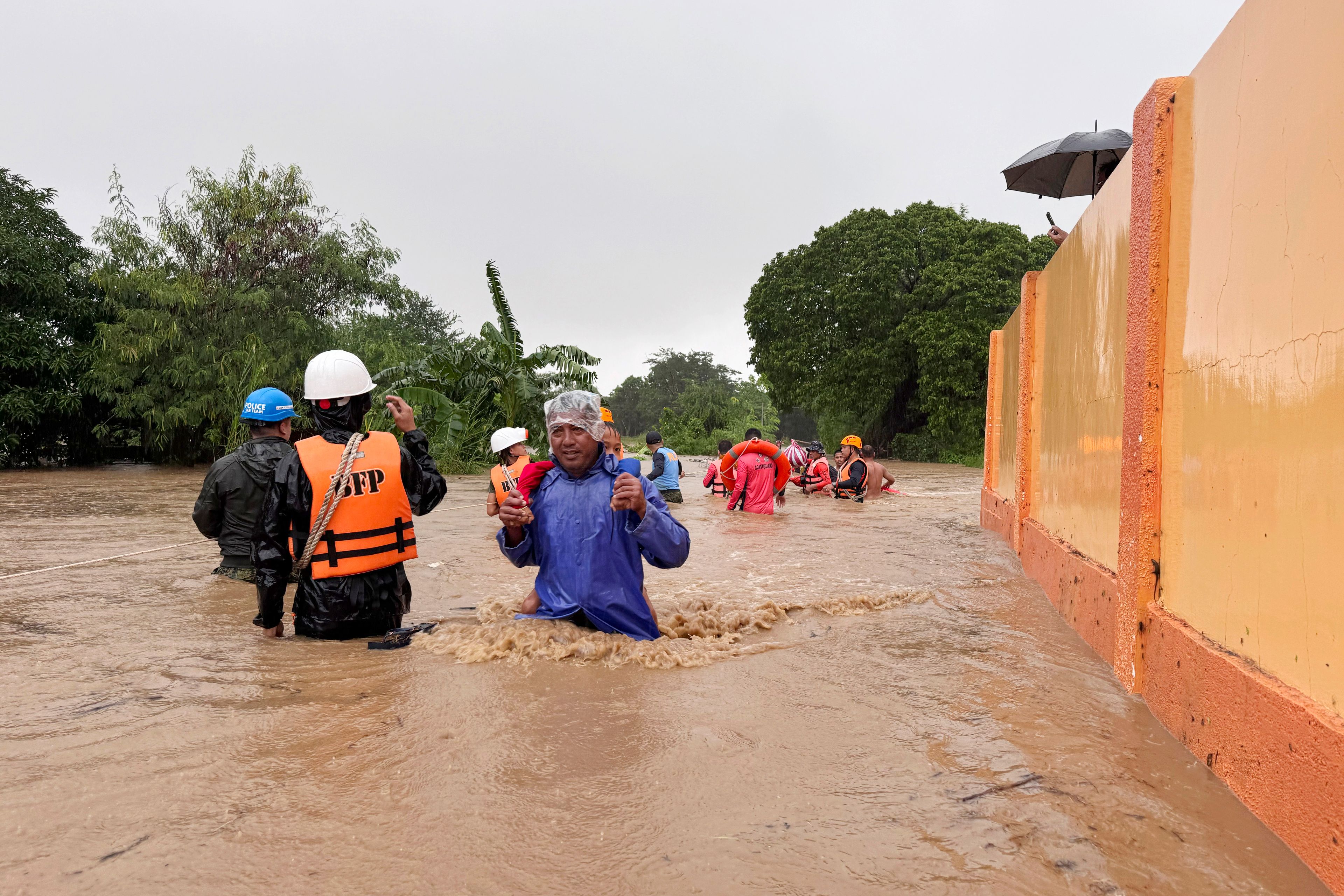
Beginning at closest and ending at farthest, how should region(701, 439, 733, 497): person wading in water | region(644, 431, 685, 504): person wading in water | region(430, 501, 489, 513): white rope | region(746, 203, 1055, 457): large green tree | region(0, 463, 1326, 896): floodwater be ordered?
region(0, 463, 1326, 896): floodwater < region(644, 431, 685, 504): person wading in water < region(430, 501, 489, 513): white rope < region(701, 439, 733, 497): person wading in water < region(746, 203, 1055, 457): large green tree

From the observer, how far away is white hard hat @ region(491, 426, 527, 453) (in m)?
7.65

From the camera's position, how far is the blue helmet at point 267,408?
5527 millimetres

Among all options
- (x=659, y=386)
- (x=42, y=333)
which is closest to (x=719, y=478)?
(x=42, y=333)

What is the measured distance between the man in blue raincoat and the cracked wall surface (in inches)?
89.6

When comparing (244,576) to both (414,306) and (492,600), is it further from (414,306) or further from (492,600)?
(414,306)

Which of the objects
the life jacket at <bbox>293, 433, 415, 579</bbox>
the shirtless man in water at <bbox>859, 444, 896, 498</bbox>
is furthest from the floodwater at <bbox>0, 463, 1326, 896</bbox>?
the shirtless man in water at <bbox>859, 444, 896, 498</bbox>

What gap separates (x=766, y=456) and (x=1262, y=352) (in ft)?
33.5

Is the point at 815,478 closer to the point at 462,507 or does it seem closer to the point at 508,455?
the point at 462,507

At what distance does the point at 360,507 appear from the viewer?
4.16 m

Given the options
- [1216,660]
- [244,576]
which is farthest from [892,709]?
[244,576]

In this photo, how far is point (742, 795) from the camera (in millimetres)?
2730

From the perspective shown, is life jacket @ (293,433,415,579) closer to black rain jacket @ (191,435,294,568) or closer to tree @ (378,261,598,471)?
black rain jacket @ (191,435,294,568)

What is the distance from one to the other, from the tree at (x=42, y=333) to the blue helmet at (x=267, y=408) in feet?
68.3

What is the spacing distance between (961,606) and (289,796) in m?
4.78
